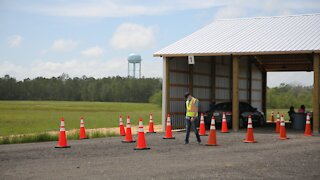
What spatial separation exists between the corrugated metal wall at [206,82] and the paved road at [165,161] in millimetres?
9513

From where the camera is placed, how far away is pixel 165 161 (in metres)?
13.3

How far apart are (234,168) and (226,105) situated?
656 inches

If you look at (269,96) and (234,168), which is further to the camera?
(269,96)

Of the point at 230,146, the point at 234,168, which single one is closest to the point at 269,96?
the point at 230,146

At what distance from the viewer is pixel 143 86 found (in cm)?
11644

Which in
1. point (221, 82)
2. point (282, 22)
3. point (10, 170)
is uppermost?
point (282, 22)

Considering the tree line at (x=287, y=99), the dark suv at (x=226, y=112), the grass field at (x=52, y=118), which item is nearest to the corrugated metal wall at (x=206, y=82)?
the dark suv at (x=226, y=112)

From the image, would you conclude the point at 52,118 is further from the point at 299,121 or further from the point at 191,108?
the point at 191,108

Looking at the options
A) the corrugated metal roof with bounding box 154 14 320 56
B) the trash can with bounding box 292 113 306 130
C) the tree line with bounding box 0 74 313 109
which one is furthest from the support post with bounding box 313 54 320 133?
the tree line with bounding box 0 74 313 109

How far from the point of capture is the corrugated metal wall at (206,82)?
28.0 meters

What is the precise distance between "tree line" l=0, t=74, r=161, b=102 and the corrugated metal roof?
251 ft

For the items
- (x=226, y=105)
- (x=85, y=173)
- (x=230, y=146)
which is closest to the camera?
(x=85, y=173)

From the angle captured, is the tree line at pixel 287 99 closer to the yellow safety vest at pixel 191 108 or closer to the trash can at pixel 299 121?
the trash can at pixel 299 121

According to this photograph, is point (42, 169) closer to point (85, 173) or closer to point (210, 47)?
point (85, 173)
